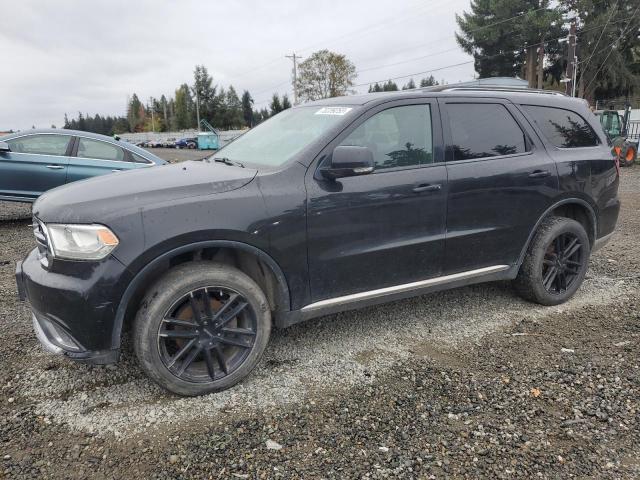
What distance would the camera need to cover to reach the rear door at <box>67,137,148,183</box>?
752cm

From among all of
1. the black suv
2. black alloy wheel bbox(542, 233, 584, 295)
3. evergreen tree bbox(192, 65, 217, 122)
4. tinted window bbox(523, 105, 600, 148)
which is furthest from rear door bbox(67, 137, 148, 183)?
evergreen tree bbox(192, 65, 217, 122)

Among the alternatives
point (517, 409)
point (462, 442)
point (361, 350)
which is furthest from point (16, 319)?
→ point (517, 409)

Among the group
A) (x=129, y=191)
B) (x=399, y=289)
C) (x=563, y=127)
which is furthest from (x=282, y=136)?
(x=563, y=127)

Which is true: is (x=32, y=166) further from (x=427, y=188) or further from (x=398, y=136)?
→ (x=427, y=188)

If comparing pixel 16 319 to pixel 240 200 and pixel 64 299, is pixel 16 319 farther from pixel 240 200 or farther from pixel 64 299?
pixel 240 200

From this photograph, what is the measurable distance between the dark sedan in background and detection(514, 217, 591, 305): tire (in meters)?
5.39

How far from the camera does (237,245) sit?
2.74 meters

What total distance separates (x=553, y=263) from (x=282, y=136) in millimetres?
2582

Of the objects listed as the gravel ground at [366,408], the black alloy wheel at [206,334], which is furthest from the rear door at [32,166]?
the black alloy wheel at [206,334]

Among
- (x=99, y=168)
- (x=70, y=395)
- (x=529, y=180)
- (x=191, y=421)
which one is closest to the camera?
(x=191, y=421)

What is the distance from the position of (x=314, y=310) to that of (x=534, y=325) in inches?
75.6

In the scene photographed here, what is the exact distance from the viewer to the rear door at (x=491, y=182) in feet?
11.5

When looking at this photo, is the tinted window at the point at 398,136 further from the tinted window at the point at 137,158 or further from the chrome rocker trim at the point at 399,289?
the tinted window at the point at 137,158

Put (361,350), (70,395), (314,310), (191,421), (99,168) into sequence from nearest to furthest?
(191,421), (70,395), (314,310), (361,350), (99,168)
